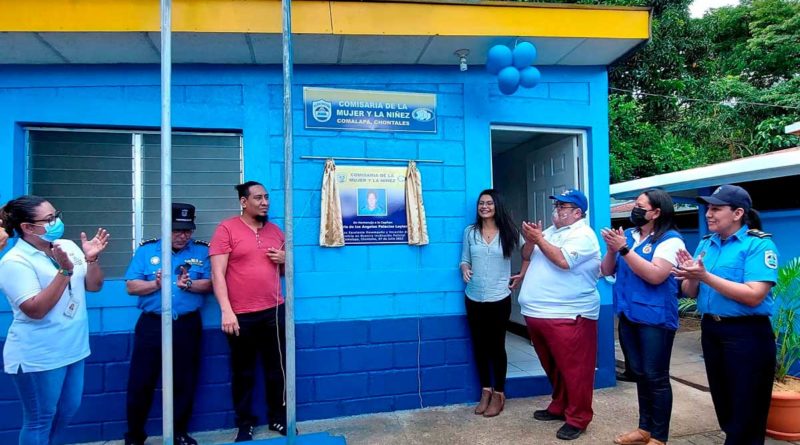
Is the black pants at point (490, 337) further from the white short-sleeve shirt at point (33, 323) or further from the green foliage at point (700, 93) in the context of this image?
the green foliage at point (700, 93)

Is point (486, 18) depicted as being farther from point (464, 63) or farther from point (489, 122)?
point (489, 122)

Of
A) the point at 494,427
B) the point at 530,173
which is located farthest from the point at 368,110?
the point at 494,427

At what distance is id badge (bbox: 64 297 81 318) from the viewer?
2.54m

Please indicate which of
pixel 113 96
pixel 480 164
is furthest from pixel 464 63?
pixel 113 96

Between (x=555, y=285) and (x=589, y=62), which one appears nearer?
(x=555, y=285)

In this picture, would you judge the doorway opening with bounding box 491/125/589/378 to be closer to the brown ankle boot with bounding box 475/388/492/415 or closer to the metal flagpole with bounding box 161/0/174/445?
the brown ankle boot with bounding box 475/388/492/415

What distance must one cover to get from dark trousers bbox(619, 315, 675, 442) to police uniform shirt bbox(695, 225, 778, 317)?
32 centimetres

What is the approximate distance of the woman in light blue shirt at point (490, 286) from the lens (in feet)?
12.1

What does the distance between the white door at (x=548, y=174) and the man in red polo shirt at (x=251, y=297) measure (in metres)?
2.69

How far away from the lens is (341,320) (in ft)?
12.3

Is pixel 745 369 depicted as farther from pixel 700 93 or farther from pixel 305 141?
pixel 700 93

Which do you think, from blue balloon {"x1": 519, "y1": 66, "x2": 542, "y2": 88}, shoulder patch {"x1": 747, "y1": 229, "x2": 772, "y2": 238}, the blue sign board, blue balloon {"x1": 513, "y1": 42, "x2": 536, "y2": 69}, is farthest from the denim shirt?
shoulder patch {"x1": 747, "y1": 229, "x2": 772, "y2": 238}

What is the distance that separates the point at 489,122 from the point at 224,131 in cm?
212

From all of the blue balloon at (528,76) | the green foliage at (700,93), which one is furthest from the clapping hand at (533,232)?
the green foliage at (700,93)
